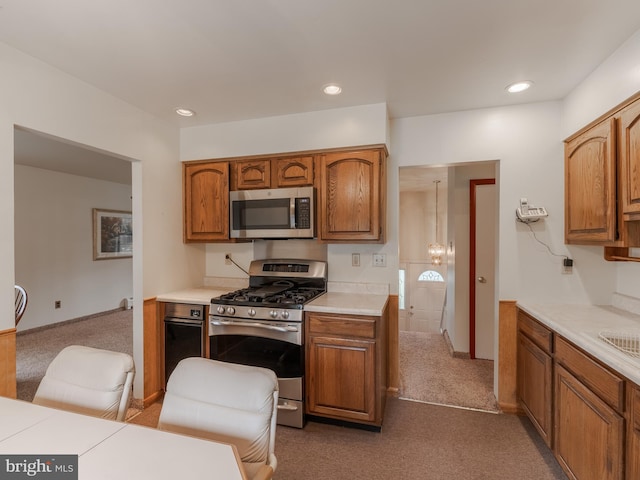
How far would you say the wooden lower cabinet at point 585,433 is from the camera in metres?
1.29

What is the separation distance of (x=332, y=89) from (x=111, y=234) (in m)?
5.22

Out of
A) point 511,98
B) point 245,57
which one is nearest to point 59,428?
point 245,57

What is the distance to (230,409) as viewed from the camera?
114cm

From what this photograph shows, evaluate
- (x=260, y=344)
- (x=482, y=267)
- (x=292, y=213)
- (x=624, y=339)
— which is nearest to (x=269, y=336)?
(x=260, y=344)

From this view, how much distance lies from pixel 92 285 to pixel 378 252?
5088 mm

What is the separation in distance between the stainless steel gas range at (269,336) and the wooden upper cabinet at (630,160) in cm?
198

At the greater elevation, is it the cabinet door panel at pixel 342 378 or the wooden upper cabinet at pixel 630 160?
the wooden upper cabinet at pixel 630 160

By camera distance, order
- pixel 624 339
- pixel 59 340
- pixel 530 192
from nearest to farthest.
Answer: pixel 624 339 < pixel 530 192 < pixel 59 340

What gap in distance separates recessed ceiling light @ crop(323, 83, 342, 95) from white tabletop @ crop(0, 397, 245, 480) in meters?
2.10

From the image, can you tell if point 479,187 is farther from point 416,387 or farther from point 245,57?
point 245,57

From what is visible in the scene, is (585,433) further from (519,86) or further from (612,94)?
(519,86)

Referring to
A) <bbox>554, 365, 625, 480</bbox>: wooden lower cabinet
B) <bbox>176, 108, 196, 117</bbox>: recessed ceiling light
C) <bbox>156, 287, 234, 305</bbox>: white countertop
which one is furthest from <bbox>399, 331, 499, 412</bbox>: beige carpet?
<bbox>176, 108, 196, 117</bbox>: recessed ceiling light

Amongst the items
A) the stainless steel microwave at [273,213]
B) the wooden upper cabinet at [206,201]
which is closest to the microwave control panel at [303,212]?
the stainless steel microwave at [273,213]

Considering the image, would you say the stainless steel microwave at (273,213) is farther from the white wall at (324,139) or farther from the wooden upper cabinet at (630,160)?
the wooden upper cabinet at (630,160)
